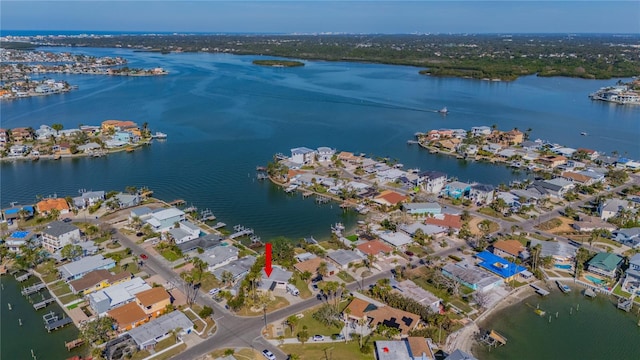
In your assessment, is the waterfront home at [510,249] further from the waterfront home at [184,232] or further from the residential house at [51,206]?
the residential house at [51,206]

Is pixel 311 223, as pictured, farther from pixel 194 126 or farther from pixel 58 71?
pixel 58 71

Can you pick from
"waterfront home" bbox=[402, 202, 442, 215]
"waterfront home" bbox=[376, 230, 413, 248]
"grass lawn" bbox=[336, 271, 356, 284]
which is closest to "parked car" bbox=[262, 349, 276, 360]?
"grass lawn" bbox=[336, 271, 356, 284]

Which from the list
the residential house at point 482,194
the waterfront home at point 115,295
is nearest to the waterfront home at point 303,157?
the residential house at point 482,194

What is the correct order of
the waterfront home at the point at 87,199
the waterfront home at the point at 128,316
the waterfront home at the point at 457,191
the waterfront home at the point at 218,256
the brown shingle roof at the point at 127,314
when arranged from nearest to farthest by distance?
1. the waterfront home at the point at 128,316
2. the brown shingle roof at the point at 127,314
3. the waterfront home at the point at 218,256
4. the waterfront home at the point at 87,199
5. the waterfront home at the point at 457,191

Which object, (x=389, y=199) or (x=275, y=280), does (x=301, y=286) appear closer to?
(x=275, y=280)

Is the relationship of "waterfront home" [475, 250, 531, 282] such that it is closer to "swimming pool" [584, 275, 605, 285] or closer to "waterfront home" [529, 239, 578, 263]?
"waterfront home" [529, 239, 578, 263]

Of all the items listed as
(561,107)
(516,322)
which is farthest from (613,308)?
(561,107)
